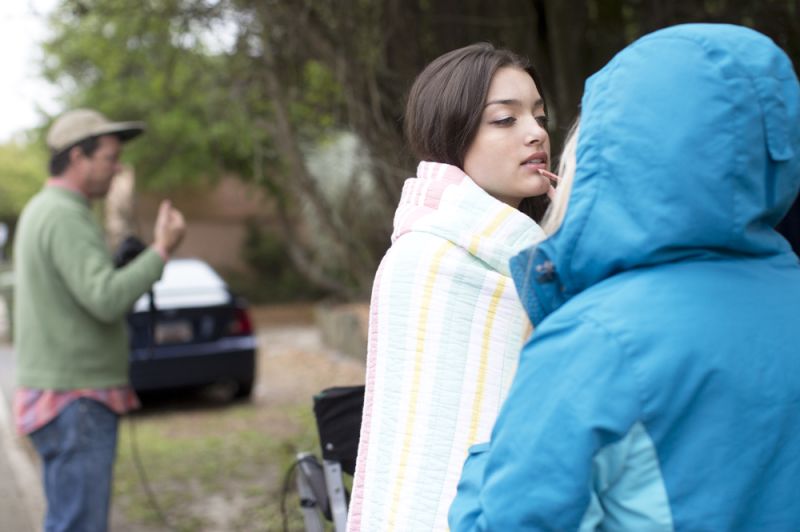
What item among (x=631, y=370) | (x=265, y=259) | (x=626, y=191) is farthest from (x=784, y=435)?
(x=265, y=259)

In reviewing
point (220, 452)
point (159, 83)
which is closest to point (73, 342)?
point (159, 83)

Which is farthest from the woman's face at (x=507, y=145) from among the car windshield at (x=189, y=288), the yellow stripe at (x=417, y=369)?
the car windshield at (x=189, y=288)

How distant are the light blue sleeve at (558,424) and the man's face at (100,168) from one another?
3104mm

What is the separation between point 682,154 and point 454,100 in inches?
29.7

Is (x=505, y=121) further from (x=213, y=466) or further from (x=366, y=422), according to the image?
(x=213, y=466)

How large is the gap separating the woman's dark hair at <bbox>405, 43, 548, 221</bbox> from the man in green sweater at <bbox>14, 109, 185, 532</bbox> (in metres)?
1.99

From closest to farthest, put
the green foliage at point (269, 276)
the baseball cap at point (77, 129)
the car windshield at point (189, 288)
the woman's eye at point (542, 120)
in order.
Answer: the woman's eye at point (542, 120)
the baseball cap at point (77, 129)
the car windshield at point (189, 288)
the green foliage at point (269, 276)

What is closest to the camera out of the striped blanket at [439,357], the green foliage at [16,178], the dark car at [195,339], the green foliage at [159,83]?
the striped blanket at [439,357]

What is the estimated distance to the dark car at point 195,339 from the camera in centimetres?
891

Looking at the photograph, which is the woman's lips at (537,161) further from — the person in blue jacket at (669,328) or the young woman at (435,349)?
the person in blue jacket at (669,328)

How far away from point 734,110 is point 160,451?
6.89 m

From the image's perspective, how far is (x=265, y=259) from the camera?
22.5m

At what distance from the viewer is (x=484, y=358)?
1.75 m

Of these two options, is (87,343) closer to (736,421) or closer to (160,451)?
(736,421)
